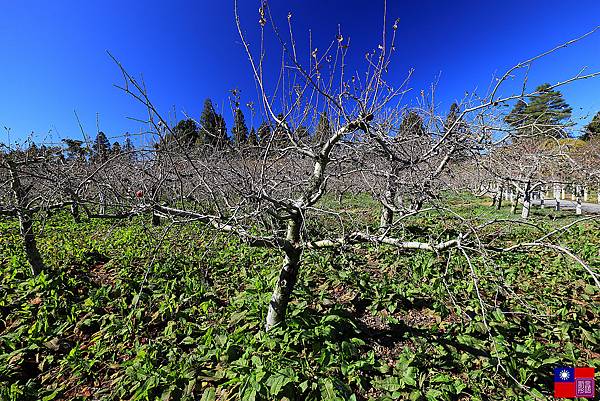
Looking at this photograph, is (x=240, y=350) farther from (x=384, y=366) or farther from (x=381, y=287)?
(x=381, y=287)

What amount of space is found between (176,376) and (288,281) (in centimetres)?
146

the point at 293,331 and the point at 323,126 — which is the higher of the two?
the point at 323,126

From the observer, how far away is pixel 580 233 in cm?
798

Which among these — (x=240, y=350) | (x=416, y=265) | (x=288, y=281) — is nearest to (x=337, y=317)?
(x=288, y=281)

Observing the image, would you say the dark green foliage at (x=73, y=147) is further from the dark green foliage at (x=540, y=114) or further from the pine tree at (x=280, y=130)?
the dark green foliage at (x=540, y=114)

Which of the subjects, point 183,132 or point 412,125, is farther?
point 183,132

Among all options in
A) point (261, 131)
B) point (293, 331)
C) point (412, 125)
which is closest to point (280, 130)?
point (412, 125)

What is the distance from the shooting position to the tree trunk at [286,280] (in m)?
3.03

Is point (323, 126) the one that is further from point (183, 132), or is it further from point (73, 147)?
point (73, 147)

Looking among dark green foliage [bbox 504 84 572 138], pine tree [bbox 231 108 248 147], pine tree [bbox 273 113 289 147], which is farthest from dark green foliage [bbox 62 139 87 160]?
dark green foliage [bbox 504 84 572 138]
